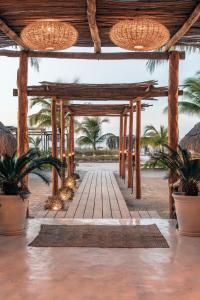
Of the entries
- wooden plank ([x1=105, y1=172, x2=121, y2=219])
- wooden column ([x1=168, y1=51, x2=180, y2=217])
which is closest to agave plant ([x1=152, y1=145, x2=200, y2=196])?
wooden column ([x1=168, y1=51, x2=180, y2=217])

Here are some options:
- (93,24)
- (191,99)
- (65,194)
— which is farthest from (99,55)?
(191,99)

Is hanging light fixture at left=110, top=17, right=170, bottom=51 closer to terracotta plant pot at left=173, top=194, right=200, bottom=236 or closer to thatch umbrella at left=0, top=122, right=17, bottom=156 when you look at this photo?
terracotta plant pot at left=173, top=194, right=200, bottom=236

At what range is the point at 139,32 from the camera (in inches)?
159

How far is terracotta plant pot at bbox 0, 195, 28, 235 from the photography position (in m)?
4.25

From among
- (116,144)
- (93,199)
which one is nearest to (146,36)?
(93,199)

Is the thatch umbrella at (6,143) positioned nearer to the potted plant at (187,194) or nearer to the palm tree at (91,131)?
the potted plant at (187,194)

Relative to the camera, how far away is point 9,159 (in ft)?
14.6

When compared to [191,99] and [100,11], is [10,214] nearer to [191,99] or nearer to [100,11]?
[100,11]

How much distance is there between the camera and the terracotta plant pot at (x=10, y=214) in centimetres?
425

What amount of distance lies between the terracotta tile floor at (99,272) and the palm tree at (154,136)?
14.6 metres

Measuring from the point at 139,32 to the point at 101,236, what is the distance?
6.88 feet

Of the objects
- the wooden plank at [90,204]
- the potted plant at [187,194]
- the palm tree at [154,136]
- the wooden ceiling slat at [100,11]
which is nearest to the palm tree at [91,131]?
the palm tree at [154,136]

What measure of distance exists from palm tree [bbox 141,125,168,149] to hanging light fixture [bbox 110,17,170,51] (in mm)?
14166

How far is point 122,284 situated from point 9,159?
215 cm
